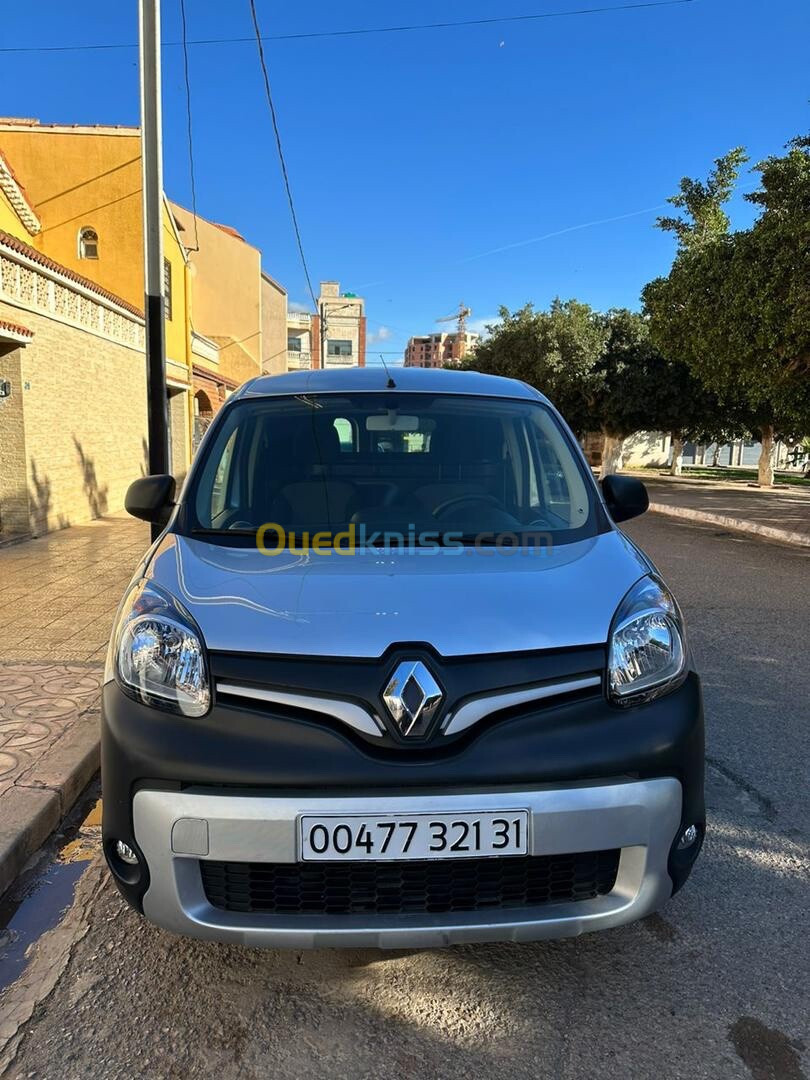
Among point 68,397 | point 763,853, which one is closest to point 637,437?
point 68,397

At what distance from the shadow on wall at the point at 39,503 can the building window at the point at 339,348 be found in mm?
65773

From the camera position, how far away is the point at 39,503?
1085cm

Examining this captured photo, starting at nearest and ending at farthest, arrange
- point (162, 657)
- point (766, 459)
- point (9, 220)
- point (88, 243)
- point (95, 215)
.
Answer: point (162, 657)
point (9, 220)
point (95, 215)
point (88, 243)
point (766, 459)

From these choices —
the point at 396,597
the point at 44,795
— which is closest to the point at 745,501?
the point at 44,795

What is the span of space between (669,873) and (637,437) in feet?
170

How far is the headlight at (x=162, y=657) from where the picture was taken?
78.0 inches

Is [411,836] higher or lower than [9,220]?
lower

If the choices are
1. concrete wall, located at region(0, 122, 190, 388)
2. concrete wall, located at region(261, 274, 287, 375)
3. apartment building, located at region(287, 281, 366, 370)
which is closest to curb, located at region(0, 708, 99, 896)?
concrete wall, located at region(0, 122, 190, 388)

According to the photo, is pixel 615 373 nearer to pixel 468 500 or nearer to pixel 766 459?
pixel 766 459

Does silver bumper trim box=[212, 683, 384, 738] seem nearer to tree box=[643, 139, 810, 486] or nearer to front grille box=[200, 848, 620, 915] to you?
front grille box=[200, 848, 620, 915]

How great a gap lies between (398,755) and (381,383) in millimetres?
1991

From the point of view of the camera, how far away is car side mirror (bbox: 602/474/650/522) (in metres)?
3.27

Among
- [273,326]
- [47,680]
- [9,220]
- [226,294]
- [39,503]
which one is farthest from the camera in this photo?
[273,326]

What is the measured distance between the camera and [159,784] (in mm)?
1894
